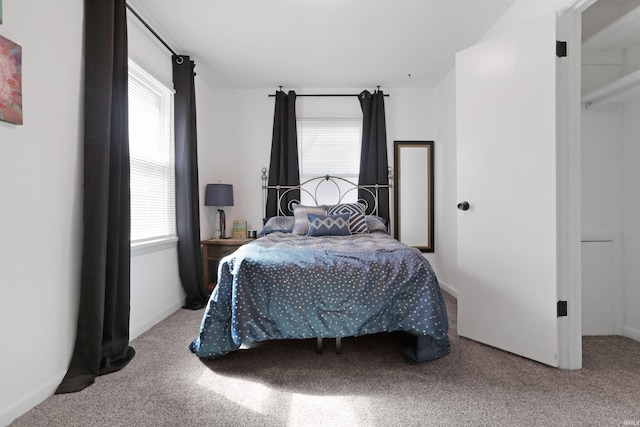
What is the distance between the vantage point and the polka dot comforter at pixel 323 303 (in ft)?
6.13

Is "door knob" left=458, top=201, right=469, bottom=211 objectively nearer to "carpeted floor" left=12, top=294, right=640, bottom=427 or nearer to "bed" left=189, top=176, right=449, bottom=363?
"bed" left=189, top=176, right=449, bottom=363

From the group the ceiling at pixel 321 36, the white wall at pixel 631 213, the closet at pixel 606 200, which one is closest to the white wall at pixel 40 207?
the ceiling at pixel 321 36

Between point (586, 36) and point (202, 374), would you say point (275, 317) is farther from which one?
point (586, 36)

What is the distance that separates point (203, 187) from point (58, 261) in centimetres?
209

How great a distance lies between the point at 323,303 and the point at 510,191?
1428 millimetres

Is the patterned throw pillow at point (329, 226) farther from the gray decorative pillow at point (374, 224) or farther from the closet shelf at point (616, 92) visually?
the closet shelf at point (616, 92)

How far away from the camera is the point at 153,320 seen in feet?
8.68

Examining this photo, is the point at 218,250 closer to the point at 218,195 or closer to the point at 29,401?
the point at 218,195

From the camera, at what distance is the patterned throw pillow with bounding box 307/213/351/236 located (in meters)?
3.14

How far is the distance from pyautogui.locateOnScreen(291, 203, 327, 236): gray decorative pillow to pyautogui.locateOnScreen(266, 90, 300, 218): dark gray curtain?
1.41 feet

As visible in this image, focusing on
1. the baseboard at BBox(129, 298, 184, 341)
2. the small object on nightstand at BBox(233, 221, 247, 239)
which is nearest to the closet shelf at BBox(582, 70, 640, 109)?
the small object on nightstand at BBox(233, 221, 247, 239)

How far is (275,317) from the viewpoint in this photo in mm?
1884

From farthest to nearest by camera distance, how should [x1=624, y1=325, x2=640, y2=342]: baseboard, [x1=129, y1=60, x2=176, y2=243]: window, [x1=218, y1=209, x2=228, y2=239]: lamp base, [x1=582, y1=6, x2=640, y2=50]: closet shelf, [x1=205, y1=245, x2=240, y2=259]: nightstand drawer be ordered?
1. [x1=218, y1=209, x2=228, y2=239]: lamp base
2. [x1=205, y1=245, x2=240, y2=259]: nightstand drawer
3. [x1=129, y1=60, x2=176, y2=243]: window
4. [x1=624, y1=325, x2=640, y2=342]: baseboard
5. [x1=582, y1=6, x2=640, y2=50]: closet shelf

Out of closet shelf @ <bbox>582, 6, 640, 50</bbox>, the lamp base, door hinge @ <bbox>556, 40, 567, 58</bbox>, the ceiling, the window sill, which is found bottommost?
the window sill
